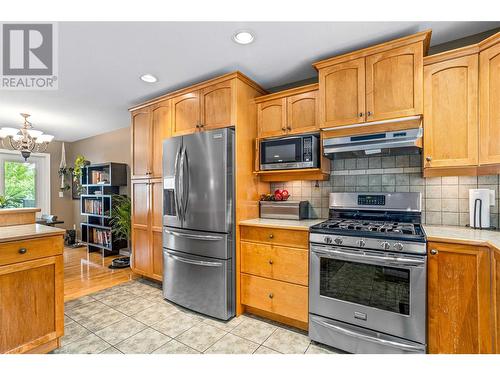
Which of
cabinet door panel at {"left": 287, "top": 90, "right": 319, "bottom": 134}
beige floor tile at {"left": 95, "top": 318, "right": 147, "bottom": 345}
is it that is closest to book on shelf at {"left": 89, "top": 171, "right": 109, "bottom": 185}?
beige floor tile at {"left": 95, "top": 318, "right": 147, "bottom": 345}

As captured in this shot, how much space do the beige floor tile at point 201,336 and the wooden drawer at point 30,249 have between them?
46.5 inches

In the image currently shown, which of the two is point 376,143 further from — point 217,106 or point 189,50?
point 189,50

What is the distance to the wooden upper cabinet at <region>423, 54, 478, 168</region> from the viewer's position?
1753 mm

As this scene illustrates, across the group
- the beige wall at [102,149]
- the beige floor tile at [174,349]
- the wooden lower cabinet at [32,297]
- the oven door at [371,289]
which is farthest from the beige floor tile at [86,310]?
the beige wall at [102,149]

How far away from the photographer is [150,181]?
309cm

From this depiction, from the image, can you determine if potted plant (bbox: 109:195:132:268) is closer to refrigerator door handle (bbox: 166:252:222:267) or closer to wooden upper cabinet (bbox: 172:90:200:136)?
refrigerator door handle (bbox: 166:252:222:267)

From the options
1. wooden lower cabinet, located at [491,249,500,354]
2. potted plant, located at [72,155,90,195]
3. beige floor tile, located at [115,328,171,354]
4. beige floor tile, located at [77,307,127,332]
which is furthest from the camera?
potted plant, located at [72,155,90,195]

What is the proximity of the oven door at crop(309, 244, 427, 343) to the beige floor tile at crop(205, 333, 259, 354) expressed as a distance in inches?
22.2

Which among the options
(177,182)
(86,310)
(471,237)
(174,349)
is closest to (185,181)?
(177,182)

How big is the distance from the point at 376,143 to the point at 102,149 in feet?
17.7

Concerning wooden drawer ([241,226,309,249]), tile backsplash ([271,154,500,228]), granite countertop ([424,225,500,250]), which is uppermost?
tile backsplash ([271,154,500,228])

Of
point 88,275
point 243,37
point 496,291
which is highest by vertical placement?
point 243,37

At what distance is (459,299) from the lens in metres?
1.52
